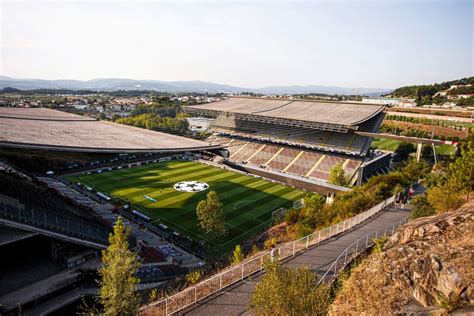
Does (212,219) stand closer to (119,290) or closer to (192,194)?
(119,290)

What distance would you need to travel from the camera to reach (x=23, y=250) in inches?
898

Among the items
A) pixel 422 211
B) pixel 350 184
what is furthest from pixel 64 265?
pixel 350 184

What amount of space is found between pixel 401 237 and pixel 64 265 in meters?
21.4

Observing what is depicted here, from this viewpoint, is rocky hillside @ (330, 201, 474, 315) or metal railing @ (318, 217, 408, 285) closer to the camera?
rocky hillside @ (330, 201, 474, 315)

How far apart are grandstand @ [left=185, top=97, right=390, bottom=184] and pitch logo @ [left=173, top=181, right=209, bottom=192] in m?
13.9

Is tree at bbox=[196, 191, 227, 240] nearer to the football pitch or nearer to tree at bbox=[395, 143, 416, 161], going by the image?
the football pitch

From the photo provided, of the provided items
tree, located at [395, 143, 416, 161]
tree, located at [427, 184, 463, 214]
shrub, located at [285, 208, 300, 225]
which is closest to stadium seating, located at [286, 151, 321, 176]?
shrub, located at [285, 208, 300, 225]

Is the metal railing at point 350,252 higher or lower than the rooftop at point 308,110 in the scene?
lower

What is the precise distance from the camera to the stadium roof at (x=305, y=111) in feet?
179

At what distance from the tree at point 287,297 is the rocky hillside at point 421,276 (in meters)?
2.20

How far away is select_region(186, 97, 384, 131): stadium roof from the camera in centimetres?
5466

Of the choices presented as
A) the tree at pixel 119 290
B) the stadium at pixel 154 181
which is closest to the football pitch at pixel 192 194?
the stadium at pixel 154 181

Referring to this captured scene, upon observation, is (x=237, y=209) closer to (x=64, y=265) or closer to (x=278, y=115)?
(x=64, y=265)

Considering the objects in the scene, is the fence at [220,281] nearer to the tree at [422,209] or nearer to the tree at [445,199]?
the tree at [422,209]
